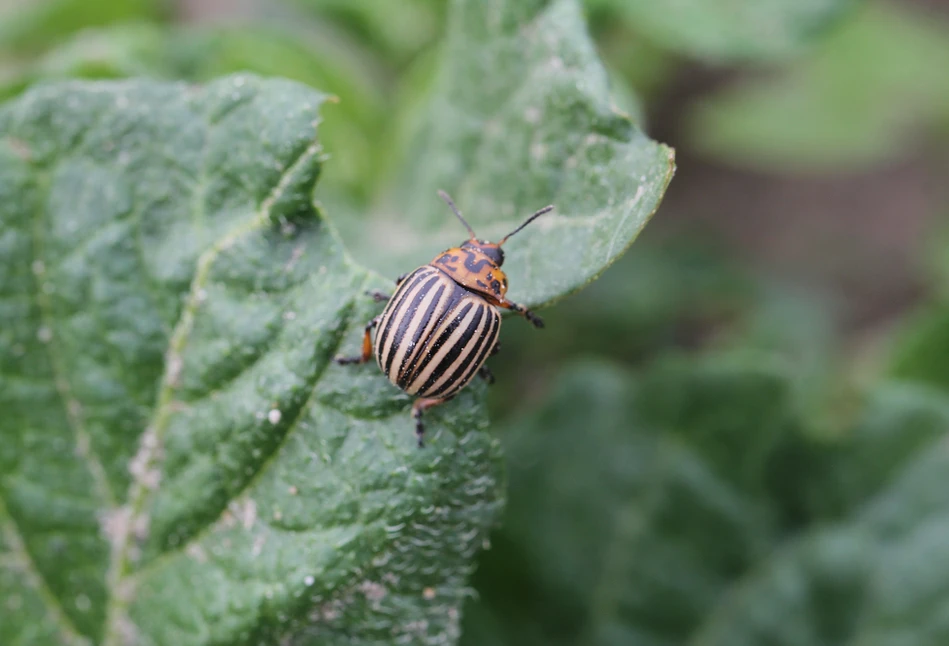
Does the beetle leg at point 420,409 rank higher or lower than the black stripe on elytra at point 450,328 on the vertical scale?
lower

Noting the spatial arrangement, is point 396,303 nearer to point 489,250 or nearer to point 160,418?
point 489,250

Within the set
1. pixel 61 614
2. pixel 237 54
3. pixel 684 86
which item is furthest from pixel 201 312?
pixel 684 86

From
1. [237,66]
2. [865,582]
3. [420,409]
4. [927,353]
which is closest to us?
[420,409]

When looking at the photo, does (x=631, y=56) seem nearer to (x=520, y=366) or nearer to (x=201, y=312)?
(x=520, y=366)

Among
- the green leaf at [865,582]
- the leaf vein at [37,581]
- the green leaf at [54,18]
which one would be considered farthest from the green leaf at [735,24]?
the leaf vein at [37,581]

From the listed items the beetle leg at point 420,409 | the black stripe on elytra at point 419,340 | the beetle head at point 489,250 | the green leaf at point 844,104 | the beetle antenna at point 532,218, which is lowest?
the beetle leg at point 420,409

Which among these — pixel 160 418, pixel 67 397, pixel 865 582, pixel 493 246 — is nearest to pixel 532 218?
pixel 493 246

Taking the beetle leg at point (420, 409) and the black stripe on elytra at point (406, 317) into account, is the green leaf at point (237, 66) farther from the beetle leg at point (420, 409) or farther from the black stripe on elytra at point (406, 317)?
the beetle leg at point (420, 409)
